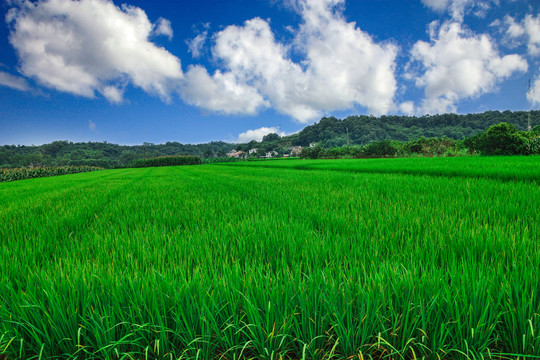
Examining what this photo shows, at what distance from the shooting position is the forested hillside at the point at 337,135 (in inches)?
2609

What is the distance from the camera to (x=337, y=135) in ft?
295

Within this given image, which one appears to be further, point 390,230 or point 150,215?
point 150,215

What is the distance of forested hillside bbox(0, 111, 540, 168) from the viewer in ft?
217

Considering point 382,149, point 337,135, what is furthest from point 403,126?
point 382,149

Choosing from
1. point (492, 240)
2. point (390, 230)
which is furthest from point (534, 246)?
point (390, 230)

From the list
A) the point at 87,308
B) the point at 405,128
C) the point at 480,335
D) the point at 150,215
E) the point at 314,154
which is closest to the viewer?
the point at 480,335

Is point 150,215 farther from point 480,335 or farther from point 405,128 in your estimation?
point 405,128

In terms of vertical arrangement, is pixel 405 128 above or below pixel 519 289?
above

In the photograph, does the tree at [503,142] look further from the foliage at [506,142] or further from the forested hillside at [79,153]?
the forested hillside at [79,153]

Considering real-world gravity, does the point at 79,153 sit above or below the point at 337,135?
below

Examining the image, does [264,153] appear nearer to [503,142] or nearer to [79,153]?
[79,153]

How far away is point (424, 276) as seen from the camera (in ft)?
3.24

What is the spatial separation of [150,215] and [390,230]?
294cm

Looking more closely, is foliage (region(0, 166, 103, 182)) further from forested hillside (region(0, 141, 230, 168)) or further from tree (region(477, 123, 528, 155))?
tree (region(477, 123, 528, 155))
